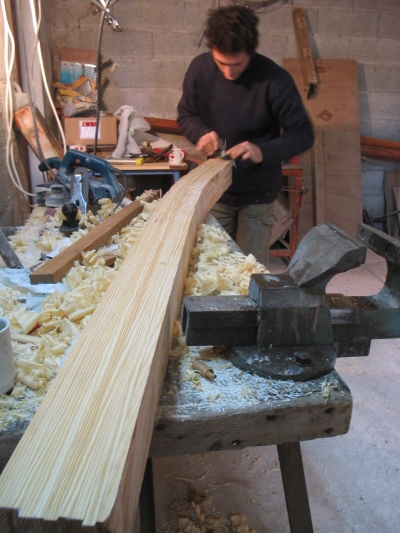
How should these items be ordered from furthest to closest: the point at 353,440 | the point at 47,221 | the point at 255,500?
the point at 47,221
the point at 353,440
the point at 255,500

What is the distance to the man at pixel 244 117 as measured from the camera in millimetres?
2072

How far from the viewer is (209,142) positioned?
7.36 ft

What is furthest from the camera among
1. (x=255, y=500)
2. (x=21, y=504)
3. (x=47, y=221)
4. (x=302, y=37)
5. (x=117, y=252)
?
(x=302, y=37)

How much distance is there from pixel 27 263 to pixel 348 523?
5.06ft

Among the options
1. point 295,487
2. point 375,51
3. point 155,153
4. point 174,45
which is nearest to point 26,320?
point 295,487

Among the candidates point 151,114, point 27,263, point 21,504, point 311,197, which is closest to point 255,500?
point 27,263

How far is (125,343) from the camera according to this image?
0.73 meters

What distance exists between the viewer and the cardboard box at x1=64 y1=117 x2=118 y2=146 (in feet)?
12.1

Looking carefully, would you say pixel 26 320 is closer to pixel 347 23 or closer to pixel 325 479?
pixel 325 479

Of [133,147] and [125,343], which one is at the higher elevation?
[133,147]

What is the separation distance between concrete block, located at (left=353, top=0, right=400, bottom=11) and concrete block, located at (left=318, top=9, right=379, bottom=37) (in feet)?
0.15

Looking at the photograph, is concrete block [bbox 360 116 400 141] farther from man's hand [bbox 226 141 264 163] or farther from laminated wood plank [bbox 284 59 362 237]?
man's hand [bbox 226 141 264 163]

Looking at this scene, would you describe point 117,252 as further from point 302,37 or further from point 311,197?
point 302,37

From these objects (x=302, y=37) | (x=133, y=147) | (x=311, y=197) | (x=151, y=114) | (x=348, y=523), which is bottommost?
(x=348, y=523)
